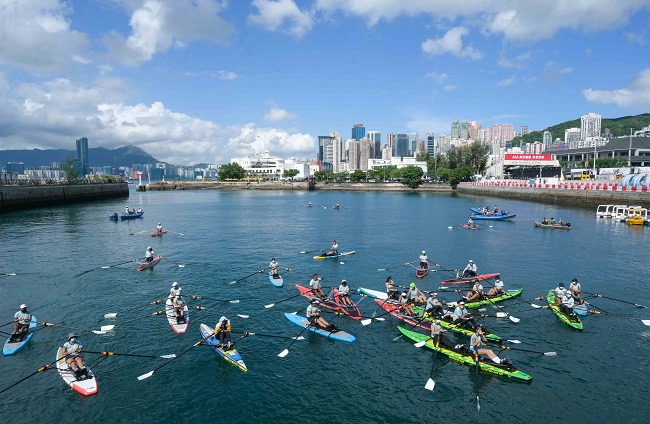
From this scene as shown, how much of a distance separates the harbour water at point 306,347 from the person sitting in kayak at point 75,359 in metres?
0.93

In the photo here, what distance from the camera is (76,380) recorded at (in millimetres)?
19000

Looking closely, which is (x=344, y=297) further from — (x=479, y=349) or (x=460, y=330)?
(x=479, y=349)

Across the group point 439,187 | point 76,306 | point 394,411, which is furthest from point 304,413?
point 439,187

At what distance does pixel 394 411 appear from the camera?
1758cm

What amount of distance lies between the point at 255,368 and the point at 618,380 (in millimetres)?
19121

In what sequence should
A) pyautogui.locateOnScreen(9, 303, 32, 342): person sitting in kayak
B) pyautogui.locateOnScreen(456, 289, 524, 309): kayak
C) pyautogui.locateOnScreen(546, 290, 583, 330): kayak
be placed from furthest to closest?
pyautogui.locateOnScreen(456, 289, 524, 309): kayak < pyautogui.locateOnScreen(546, 290, 583, 330): kayak < pyautogui.locateOnScreen(9, 303, 32, 342): person sitting in kayak

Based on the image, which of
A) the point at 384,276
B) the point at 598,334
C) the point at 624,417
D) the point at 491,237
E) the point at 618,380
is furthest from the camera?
the point at 491,237

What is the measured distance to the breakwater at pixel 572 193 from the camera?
277 feet

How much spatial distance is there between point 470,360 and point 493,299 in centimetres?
1055

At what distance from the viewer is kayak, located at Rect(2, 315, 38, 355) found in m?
22.3

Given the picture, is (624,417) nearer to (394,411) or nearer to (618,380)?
(618,380)

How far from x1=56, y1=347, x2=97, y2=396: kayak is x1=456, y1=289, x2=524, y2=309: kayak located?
24.3 m

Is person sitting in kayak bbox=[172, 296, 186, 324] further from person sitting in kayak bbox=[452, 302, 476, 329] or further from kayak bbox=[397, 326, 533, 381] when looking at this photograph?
person sitting in kayak bbox=[452, 302, 476, 329]

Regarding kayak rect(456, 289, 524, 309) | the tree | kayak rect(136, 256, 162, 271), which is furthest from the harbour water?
the tree
